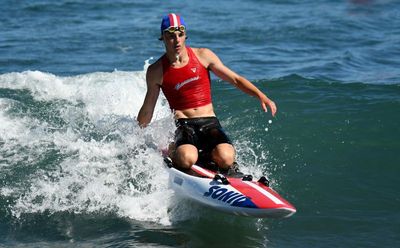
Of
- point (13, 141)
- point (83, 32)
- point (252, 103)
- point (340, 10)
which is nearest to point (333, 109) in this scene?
point (252, 103)

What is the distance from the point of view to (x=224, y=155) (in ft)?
24.5

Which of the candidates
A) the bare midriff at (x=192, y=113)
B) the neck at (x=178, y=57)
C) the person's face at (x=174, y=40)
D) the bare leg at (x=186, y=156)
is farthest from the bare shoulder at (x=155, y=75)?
the bare leg at (x=186, y=156)

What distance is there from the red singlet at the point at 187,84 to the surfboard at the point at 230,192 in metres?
0.73

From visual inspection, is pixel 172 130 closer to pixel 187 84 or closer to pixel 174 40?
pixel 187 84

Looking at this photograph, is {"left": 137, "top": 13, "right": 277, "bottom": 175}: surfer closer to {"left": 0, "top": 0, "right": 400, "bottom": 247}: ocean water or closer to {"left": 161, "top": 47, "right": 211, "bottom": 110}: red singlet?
{"left": 161, "top": 47, "right": 211, "bottom": 110}: red singlet

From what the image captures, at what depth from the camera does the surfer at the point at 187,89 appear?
25.0ft

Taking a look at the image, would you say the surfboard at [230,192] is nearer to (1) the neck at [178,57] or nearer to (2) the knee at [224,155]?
(2) the knee at [224,155]

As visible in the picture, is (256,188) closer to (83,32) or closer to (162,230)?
(162,230)

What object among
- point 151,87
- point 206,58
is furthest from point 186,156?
point 206,58

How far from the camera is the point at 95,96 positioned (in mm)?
12367

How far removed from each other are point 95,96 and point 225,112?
2.49 m

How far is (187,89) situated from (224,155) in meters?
0.90

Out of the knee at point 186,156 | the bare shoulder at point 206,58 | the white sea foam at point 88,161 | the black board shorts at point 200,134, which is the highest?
the bare shoulder at point 206,58

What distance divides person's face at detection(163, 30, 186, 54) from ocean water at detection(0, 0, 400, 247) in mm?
896
